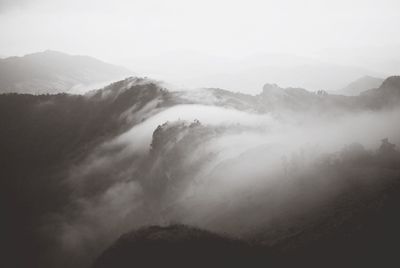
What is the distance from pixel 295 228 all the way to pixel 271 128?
3107 inches

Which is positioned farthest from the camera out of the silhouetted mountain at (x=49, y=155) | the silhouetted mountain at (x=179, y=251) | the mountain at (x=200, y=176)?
the silhouetted mountain at (x=49, y=155)

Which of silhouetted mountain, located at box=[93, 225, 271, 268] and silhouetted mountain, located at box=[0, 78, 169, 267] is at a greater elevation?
silhouetted mountain, located at box=[0, 78, 169, 267]

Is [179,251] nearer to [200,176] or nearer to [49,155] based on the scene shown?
[200,176]

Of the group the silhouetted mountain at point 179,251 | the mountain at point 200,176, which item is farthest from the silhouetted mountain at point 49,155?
the silhouetted mountain at point 179,251

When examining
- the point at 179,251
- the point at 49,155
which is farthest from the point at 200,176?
the point at 49,155

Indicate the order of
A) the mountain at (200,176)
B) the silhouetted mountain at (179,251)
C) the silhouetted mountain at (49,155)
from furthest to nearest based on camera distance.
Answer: the silhouetted mountain at (49,155), the mountain at (200,176), the silhouetted mountain at (179,251)

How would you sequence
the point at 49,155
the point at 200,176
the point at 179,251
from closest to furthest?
the point at 179,251 → the point at 200,176 → the point at 49,155

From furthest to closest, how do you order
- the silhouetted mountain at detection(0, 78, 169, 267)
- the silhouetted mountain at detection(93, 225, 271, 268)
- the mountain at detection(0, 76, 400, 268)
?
1. the silhouetted mountain at detection(0, 78, 169, 267)
2. the mountain at detection(0, 76, 400, 268)
3. the silhouetted mountain at detection(93, 225, 271, 268)

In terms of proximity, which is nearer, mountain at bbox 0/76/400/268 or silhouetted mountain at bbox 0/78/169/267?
mountain at bbox 0/76/400/268

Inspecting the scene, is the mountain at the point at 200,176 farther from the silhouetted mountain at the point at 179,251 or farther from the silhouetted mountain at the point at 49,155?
the silhouetted mountain at the point at 49,155

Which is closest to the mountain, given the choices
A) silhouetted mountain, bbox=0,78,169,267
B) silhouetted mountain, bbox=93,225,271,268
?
silhouetted mountain, bbox=93,225,271,268

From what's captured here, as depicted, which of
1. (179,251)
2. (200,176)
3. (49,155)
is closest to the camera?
(179,251)

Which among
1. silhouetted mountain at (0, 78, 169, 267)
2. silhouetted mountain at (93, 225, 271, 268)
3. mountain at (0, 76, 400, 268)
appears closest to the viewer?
silhouetted mountain at (93, 225, 271, 268)

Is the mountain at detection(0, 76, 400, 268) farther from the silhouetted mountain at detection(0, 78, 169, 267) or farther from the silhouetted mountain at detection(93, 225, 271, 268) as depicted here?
the silhouetted mountain at detection(0, 78, 169, 267)
